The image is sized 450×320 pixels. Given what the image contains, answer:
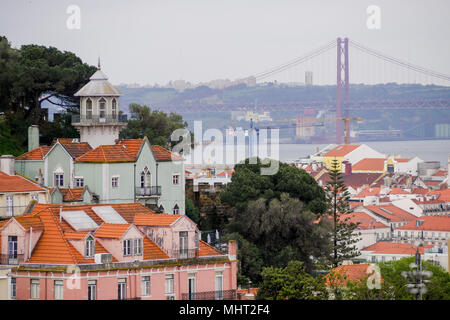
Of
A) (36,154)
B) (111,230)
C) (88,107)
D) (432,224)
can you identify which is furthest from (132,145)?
(432,224)

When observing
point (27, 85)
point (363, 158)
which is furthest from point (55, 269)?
point (363, 158)

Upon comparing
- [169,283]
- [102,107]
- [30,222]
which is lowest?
[169,283]

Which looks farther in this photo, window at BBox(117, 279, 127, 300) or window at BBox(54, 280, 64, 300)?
window at BBox(117, 279, 127, 300)

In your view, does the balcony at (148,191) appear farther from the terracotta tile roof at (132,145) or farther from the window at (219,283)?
the window at (219,283)

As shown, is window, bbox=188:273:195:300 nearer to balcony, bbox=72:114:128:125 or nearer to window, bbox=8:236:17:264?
window, bbox=8:236:17:264

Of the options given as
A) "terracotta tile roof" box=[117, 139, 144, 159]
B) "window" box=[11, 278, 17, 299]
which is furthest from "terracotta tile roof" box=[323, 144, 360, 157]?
"window" box=[11, 278, 17, 299]

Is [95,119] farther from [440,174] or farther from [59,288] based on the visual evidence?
[440,174]

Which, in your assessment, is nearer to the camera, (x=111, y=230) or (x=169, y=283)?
(x=169, y=283)
